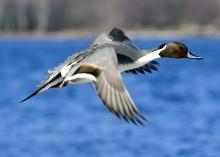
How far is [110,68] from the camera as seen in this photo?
4.53m

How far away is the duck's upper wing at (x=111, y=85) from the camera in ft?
14.1

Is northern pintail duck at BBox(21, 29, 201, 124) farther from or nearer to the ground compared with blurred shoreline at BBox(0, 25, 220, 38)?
nearer to the ground

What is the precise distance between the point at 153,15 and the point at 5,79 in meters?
18.8

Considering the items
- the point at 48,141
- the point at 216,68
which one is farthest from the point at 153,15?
the point at 48,141

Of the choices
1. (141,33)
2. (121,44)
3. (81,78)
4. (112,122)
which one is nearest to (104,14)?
(141,33)

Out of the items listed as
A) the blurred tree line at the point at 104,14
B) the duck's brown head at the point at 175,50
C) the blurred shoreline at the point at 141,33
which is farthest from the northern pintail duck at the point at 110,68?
the blurred tree line at the point at 104,14

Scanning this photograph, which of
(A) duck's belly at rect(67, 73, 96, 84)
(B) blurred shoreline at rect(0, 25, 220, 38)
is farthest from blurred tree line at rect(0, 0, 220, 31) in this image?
(A) duck's belly at rect(67, 73, 96, 84)

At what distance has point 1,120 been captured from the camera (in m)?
13.0

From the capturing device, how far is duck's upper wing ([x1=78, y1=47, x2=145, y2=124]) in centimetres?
429

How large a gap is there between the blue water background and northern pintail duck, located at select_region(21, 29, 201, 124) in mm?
4711

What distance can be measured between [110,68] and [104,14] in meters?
37.2

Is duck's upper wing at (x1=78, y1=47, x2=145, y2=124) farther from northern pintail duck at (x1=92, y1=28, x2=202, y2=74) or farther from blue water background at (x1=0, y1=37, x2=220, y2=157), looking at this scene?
blue water background at (x1=0, y1=37, x2=220, y2=157)

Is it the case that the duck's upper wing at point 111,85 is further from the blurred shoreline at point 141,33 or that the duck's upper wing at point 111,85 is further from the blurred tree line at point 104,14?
the blurred tree line at point 104,14

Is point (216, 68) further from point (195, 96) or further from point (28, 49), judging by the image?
point (28, 49)
